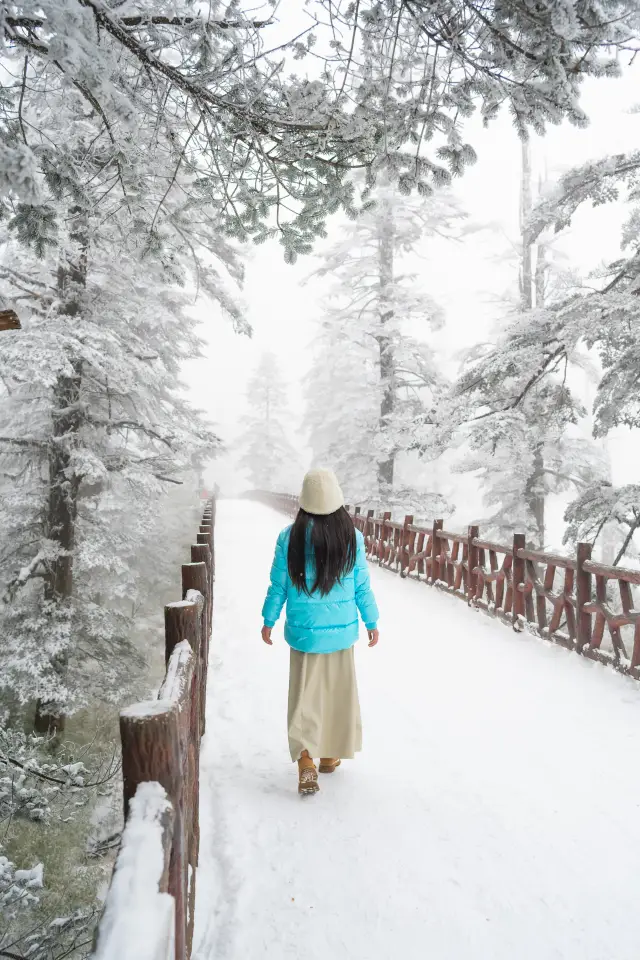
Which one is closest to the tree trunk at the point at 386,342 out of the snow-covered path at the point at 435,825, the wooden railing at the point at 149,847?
the snow-covered path at the point at 435,825

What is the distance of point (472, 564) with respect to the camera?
916 cm

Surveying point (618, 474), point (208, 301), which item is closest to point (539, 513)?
point (208, 301)

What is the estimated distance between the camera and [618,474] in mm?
53500

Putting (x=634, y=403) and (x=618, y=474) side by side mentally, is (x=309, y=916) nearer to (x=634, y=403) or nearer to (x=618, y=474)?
(x=634, y=403)

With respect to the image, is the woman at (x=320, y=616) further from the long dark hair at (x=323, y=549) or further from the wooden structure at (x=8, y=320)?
the wooden structure at (x=8, y=320)

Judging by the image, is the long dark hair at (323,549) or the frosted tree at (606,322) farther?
the frosted tree at (606,322)

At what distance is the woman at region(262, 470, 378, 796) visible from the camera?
3365 millimetres

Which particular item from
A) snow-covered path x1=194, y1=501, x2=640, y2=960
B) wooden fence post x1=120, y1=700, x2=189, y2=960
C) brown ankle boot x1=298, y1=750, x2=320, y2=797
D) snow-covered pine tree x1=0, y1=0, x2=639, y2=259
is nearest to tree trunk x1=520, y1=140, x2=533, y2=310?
snow-covered path x1=194, y1=501, x2=640, y2=960

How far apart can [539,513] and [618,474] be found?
45.5 meters

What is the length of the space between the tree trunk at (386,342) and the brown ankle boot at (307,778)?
13983mm

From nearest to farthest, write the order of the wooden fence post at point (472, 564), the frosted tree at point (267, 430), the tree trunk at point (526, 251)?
the wooden fence post at point (472, 564) < the tree trunk at point (526, 251) < the frosted tree at point (267, 430)

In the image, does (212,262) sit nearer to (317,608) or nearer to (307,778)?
(317,608)

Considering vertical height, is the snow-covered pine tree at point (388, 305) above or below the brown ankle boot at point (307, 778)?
above

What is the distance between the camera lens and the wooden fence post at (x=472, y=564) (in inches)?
353
